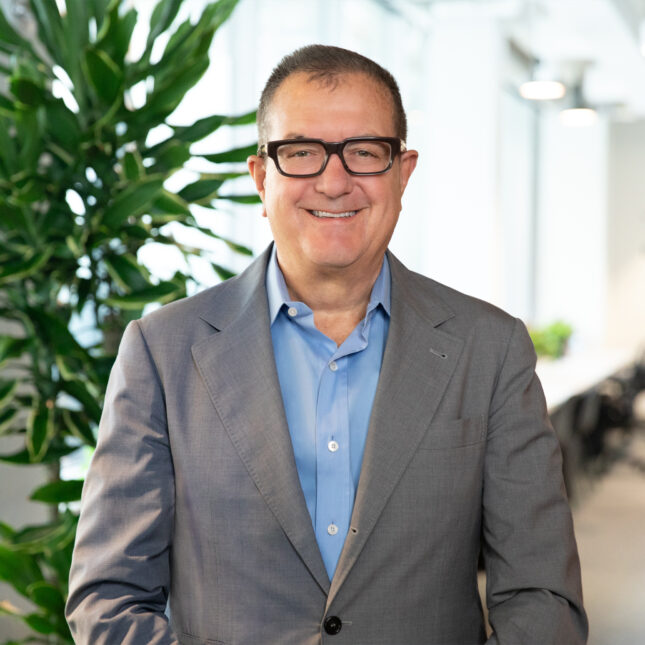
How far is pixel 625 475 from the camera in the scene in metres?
7.58

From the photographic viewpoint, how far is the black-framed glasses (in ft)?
4.50

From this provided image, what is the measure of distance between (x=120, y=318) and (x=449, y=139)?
17.9 feet

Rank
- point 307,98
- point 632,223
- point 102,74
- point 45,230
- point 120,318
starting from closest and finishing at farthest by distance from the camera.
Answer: point 307,98, point 102,74, point 45,230, point 120,318, point 632,223

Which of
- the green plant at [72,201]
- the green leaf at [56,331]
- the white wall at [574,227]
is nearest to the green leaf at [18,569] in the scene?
the green plant at [72,201]

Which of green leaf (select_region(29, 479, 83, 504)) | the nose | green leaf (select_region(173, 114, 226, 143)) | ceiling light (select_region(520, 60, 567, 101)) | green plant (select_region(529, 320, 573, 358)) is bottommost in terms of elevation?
green plant (select_region(529, 320, 573, 358))

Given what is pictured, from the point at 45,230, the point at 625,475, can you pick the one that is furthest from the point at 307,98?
the point at 625,475

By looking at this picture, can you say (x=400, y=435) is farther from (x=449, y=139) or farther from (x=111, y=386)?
(x=449, y=139)

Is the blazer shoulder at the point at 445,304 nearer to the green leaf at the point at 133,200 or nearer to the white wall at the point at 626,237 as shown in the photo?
the green leaf at the point at 133,200

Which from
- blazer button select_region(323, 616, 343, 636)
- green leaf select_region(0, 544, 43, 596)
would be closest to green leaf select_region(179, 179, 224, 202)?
green leaf select_region(0, 544, 43, 596)

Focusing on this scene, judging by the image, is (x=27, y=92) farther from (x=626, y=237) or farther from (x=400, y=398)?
(x=626, y=237)

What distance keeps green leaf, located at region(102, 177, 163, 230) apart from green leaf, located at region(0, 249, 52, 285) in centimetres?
18

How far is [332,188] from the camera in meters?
1.37

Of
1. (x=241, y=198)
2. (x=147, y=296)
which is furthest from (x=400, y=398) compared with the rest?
(x=241, y=198)

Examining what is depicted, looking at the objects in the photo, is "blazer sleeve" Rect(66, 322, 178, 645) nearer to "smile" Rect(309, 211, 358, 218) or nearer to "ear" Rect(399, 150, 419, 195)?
"smile" Rect(309, 211, 358, 218)
